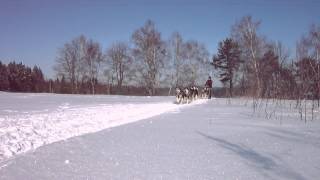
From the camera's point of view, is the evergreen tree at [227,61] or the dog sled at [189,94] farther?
the evergreen tree at [227,61]

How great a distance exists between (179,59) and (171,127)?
3700 centimetres

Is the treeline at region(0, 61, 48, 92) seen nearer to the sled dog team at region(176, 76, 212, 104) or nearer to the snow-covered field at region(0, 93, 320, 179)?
the sled dog team at region(176, 76, 212, 104)

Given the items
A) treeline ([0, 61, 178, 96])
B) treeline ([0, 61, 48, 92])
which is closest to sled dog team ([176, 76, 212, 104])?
treeline ([0, 61, 178, 96])

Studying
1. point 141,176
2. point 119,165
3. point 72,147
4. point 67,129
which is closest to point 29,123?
point 67,129

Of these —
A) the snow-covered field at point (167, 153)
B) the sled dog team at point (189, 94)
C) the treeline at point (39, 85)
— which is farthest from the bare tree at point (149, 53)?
the snow-covered field at point (167, 153)

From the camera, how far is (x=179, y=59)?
4369 centimetres

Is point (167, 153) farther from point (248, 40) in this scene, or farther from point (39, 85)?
point (39, 85)

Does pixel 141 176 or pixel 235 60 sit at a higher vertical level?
pixel 235 60

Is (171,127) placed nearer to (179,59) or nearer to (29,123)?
(29,123)

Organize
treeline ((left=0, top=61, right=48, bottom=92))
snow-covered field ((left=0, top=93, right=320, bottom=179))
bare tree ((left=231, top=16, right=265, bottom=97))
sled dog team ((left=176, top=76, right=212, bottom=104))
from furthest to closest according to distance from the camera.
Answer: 1. treeline ((left=0, top=61, right=48, bottom=92))
2. bare tree ((left=231, top=16, right=265, bottom=97))
3. sled dog team ((left=176, top=76, right=212, bottom=104))
4. snow-covered field ((left=0, top=93, right=320, bottom=179))

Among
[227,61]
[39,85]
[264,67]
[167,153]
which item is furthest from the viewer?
[39,85]

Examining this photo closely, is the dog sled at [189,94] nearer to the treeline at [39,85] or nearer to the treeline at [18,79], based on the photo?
the treeline at [39,85]

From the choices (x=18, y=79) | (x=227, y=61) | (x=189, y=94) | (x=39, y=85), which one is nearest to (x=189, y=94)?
(x=189, y=94)

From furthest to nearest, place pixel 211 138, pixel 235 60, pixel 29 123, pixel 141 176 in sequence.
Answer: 1. pixel 235 60
2. pixel 29 123
3. pixel 211 138
4. pixel 141 176
